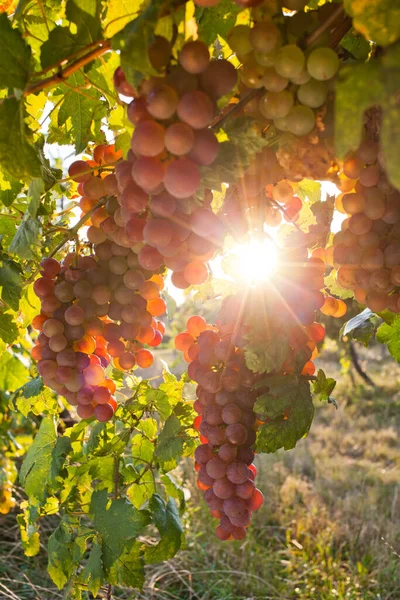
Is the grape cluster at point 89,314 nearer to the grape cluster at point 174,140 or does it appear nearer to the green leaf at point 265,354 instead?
the green leaf at point 265,354

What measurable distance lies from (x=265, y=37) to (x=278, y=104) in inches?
3.3

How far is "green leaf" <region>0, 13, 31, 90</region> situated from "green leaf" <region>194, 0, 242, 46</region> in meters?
0.28

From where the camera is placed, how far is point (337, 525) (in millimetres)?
4043

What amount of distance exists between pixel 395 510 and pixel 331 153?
423 cm

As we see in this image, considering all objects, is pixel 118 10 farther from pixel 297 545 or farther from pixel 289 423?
pixel 297 545

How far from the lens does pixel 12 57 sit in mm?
758

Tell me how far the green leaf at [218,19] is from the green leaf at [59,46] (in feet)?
0.63

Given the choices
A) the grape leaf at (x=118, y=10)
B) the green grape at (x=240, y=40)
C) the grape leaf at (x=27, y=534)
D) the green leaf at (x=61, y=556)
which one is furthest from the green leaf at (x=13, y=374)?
the green grape at (x=240, y=40)

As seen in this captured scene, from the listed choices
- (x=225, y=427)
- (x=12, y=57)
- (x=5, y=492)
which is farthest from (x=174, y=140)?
(x=5, y=492)

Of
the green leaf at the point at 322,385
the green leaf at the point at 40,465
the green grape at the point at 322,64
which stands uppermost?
the green grape at the point at 322,64

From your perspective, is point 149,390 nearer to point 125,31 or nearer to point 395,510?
point 125,31

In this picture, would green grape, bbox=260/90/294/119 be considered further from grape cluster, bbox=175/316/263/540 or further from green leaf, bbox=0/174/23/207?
green leaf, bbox=0/174/23/207

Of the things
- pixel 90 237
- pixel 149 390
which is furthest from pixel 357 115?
pixel 149 390

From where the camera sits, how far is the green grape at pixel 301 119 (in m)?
0.72
